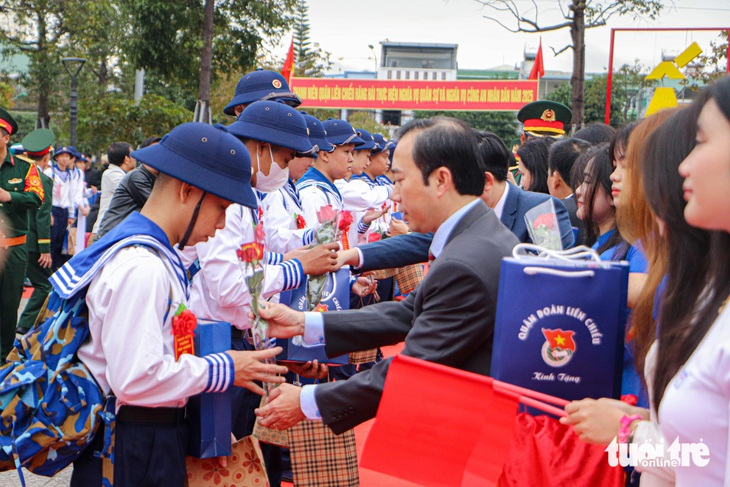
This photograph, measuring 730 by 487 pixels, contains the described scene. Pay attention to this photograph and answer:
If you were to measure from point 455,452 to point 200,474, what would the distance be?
3.41 feet

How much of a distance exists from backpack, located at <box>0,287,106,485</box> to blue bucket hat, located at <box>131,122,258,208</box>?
19.3 inches

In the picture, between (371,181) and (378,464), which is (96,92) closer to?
(371,181)

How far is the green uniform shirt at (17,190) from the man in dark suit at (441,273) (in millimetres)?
4496

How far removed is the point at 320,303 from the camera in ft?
14.3

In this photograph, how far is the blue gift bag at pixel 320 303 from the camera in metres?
4.16

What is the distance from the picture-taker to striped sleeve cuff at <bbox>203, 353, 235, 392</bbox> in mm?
2619

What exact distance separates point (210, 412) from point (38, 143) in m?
7.91

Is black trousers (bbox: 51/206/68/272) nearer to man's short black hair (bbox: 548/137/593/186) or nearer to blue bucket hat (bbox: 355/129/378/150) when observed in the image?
blue bucket hat (bbox: 355/129/378/150)

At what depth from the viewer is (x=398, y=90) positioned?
2900 centimetres

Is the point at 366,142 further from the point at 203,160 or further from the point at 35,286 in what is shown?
the point at 203,160

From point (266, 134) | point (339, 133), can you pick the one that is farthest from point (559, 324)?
point (339, 133)

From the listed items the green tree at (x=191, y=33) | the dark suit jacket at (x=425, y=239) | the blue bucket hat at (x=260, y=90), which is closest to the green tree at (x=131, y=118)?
the green tree at (x=191, y=33)

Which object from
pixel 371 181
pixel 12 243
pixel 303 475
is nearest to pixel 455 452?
pixel 303 475

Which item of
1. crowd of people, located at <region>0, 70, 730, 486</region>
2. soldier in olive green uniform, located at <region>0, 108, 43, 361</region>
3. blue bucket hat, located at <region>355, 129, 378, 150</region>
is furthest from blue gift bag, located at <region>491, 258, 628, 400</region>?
blue bucket hat, located at <region>355, 129, 378, 150</region>
